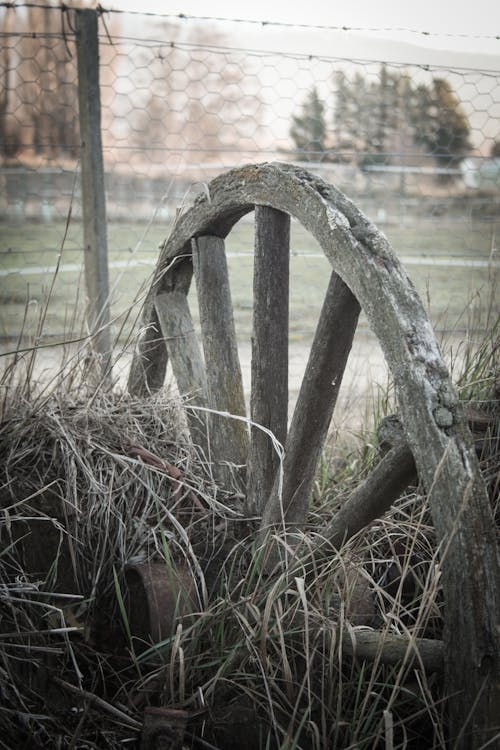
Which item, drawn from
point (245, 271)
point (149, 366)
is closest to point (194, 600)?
point (149, 366)

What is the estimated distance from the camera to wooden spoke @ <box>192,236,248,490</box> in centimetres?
240

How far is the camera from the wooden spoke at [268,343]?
2111mm

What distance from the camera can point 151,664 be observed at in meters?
1.85

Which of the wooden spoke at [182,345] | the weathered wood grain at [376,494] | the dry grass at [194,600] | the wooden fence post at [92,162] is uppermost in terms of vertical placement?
the wooden fence post at [92,162]

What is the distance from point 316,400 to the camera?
6.43ft

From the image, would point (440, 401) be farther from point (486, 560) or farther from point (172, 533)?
point (172, 533)

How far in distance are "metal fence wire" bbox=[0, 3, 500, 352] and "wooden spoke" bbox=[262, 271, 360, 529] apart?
1.05 m

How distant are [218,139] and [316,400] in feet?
20.4

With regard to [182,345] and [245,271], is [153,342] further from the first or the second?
[245,271]

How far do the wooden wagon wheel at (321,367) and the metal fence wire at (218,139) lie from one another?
3.26ft

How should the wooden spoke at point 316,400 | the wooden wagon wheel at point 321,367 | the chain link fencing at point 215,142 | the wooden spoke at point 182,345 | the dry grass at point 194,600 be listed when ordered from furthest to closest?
the chain link fencing at point 215,142
the wooden spoke at point 182,345
the wooden spoke at point 316,400
the dry grass at point 194,600
the wooden wagon wheel at point 321,367

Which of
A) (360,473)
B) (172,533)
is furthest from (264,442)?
(360,473)

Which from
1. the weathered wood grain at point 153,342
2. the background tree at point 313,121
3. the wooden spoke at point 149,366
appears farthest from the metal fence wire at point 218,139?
the wooden spoke at point 149,366

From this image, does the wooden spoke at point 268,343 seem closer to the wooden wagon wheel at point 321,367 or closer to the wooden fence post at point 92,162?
the wooden wagon wheel at point 321,367
